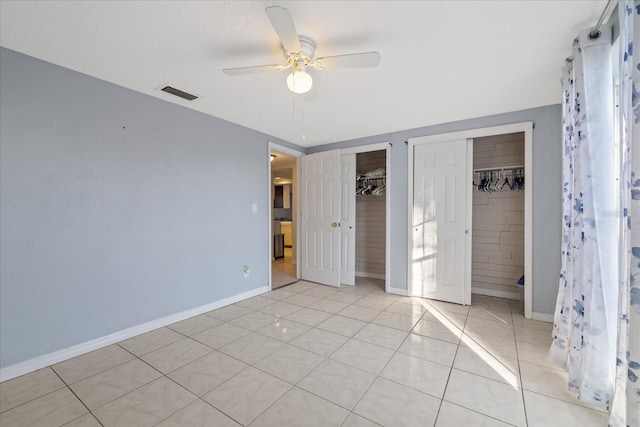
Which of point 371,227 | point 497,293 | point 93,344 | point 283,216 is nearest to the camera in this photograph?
point 93,344

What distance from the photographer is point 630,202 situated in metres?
1.12

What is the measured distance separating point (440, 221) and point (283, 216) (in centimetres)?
532

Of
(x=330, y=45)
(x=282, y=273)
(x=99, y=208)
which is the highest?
(x=330, y=45)

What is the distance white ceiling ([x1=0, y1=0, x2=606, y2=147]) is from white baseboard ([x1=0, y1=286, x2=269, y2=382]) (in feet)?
7.57

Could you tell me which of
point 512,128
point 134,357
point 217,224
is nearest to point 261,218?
point 217,224

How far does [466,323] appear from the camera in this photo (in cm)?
283

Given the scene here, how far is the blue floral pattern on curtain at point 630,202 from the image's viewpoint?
1049 millimetres

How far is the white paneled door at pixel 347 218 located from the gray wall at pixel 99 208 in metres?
1.77

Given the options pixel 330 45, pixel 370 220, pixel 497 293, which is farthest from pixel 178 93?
pixel 497 293

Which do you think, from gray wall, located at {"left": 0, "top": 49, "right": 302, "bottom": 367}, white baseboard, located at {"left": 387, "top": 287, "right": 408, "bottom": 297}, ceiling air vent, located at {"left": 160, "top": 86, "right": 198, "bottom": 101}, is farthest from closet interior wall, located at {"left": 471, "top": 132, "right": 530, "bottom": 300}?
ceiling air vent, located at {"left": 160, "top": 86, "right": 198, "bottom": 101}

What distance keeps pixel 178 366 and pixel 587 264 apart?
2918mm

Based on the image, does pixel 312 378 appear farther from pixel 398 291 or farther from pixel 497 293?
pixel 497 293

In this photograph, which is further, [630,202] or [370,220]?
[370,220]

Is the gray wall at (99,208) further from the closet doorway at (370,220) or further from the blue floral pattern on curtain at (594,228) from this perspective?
the blue floral pattern on curtain at (594,228)
